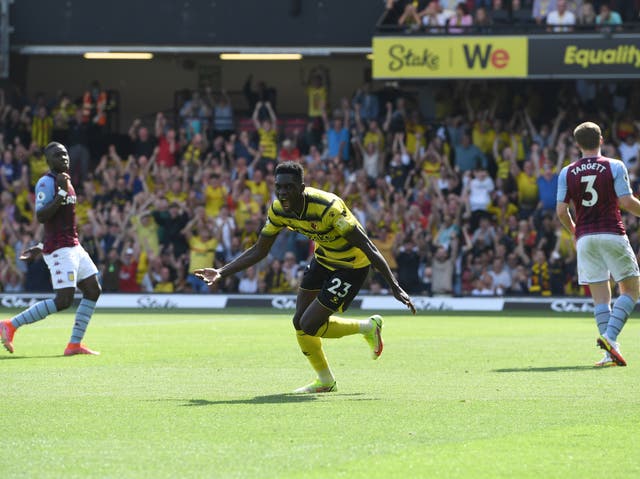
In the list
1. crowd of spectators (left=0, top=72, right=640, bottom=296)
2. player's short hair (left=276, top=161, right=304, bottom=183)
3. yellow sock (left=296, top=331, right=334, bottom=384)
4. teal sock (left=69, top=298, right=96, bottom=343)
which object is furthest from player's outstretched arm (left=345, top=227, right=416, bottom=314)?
crowd of spectators (left=0, top=72, right=640, bottom=296)

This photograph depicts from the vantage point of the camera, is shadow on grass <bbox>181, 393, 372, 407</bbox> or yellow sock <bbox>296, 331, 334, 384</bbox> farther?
yellow sock <bbox>296, 331, 334, 384</bbox>

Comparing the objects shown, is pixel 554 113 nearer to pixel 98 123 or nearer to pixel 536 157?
pixel 536 157

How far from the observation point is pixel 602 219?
44.9ft

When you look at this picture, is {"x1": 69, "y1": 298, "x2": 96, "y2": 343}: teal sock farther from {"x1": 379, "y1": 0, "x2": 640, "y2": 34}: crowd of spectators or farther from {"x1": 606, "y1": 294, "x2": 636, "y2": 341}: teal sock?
{"x1": 379, "y1": 0, "x2": 640, "y2": 34}: crowd of spectators

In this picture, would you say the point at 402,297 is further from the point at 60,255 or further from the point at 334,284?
the point at 60,255

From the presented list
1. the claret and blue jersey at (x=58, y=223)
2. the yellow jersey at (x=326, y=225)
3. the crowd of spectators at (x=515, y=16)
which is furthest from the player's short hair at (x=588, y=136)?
the crowd of spectators at (x=515, y=16)

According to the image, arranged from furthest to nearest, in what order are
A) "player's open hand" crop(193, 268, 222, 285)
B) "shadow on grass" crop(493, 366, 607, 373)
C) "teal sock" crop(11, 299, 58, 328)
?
"teal sock" crop(11, 299, 58, 328), "shadow on grass" crop(493, 366, 607, 373), "player's open hand" crop(193, 268, 222, 285)

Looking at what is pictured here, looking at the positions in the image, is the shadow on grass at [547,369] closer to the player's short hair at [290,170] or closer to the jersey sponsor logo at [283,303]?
the player's short hair at [290,170]

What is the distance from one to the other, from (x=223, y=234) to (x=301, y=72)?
841cm

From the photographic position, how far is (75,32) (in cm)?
3359

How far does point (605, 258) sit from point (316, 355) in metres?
3.83

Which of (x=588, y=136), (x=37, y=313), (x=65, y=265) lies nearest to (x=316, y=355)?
(x=588, y=136)

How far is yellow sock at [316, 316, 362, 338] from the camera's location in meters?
11.5

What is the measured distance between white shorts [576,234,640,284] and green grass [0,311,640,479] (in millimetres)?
991
